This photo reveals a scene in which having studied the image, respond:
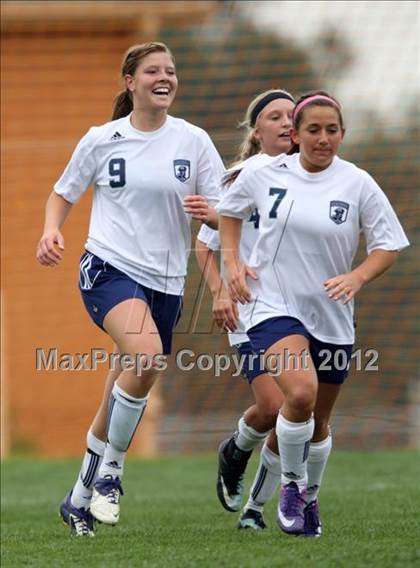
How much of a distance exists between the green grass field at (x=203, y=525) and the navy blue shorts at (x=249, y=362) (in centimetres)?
74

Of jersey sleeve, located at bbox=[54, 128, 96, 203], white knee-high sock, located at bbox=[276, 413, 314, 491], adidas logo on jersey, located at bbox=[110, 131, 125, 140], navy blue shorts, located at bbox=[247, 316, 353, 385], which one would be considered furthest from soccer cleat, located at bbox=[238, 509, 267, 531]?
adidas logo on jersey, located at bbox=[110, 131, 125, 140]

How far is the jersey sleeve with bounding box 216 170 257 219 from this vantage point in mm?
5895

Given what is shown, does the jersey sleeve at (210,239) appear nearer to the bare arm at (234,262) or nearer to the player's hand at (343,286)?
the bare arm at (234,262)

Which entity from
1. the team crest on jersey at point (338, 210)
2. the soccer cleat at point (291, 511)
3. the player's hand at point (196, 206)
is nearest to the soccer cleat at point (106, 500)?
the soccer cleat at point (291, 511)

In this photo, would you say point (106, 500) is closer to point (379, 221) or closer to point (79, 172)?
point (79, 172)

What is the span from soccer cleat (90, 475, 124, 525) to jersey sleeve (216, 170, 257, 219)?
4.16 feet

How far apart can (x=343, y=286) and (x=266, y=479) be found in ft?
4.63

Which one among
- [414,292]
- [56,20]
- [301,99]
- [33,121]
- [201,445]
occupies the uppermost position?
[301,99]

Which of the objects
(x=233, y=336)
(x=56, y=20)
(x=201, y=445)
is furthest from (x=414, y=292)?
(x=233, y=336)

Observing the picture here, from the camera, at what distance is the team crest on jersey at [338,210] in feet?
18.6

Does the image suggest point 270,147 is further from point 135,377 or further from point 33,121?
point 33,121

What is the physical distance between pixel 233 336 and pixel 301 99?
1391 millimetres

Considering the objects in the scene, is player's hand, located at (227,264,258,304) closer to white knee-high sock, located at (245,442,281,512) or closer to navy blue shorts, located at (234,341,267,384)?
navy blue shorts, located at (234,341,267,384)

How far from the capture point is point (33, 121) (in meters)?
14.4
